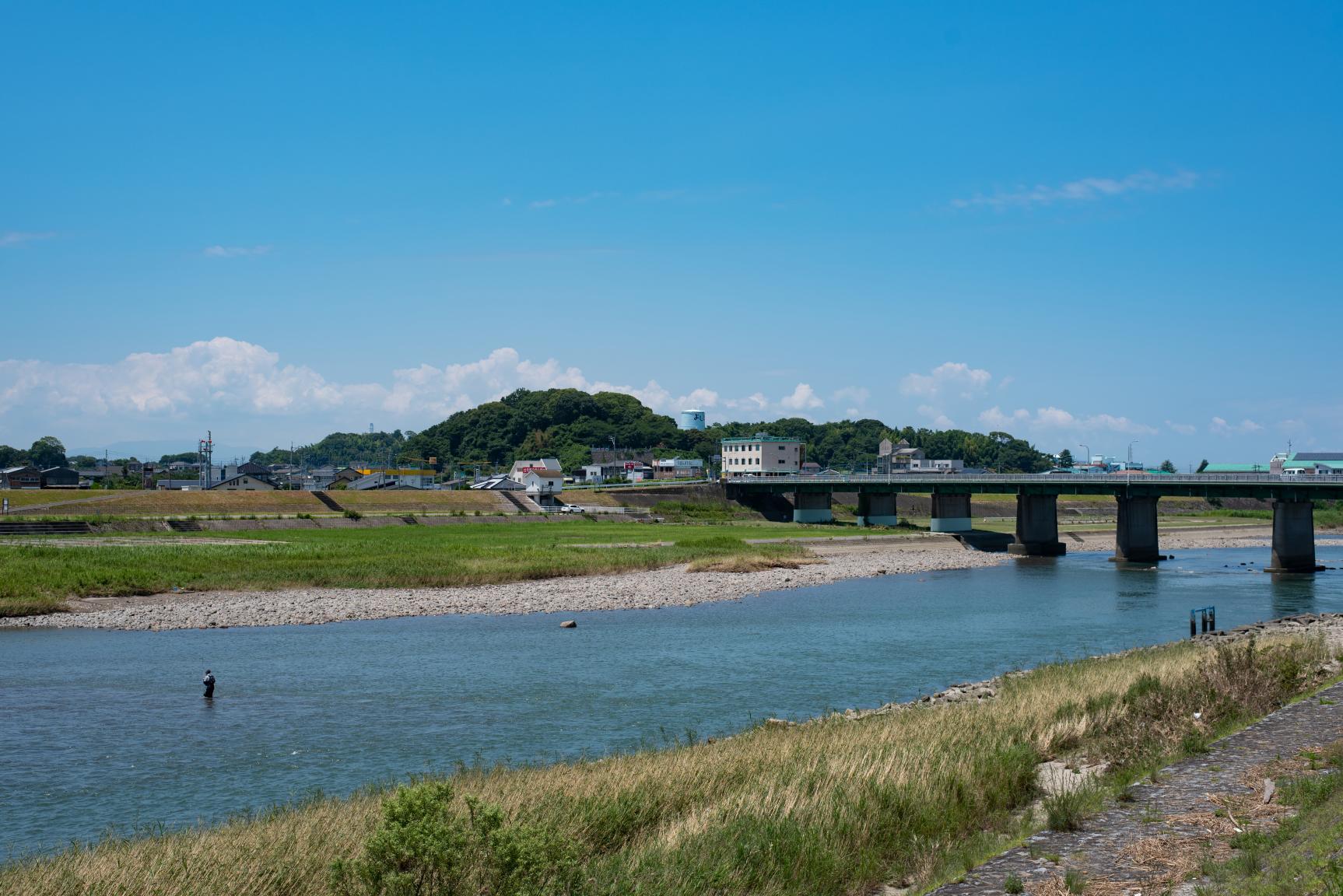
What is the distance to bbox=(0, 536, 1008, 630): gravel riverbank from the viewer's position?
44.1 m

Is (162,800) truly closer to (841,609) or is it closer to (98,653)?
(98,653)

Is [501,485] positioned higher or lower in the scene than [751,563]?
higher

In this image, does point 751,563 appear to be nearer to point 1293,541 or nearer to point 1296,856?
point 1293,541

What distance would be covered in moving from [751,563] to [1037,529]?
1447 inches

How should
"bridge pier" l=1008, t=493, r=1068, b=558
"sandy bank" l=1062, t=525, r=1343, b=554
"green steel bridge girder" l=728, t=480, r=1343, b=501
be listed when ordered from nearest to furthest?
"green steel bridge girder" l=728, t=480, r=1343, b=501
"bridge pier" l=1008, t=493, r=1068, b=558
"sandy bank" l=1062, t=525, r=1343, b=554

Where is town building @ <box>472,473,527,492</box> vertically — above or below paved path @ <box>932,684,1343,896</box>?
above

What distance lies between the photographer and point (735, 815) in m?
14.2

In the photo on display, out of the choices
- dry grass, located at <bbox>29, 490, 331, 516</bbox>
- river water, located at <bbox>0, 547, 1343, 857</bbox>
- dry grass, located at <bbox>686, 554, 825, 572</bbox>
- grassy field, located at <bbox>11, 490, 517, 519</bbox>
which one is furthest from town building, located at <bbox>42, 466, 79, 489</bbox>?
river water, located at <bbox>0, 547, 1343, 857</bbox>

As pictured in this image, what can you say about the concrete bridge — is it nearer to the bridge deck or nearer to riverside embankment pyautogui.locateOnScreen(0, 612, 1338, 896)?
the bridge deck

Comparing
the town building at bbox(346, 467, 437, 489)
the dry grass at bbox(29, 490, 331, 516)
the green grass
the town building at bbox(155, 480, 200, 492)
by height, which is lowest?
the green grass

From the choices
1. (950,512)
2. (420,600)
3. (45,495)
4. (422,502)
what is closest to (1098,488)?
(950,512)

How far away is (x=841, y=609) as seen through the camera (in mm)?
52250

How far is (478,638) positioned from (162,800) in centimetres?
2140

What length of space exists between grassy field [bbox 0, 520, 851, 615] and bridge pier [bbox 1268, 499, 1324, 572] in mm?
34395
